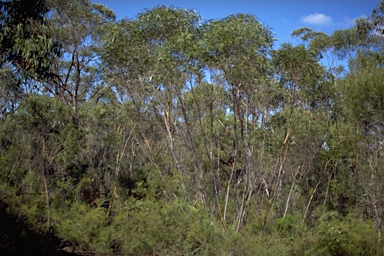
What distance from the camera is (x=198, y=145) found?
46.2 ft

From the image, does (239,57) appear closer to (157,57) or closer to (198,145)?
(157,57)

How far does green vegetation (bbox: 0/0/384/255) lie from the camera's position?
9.09 m

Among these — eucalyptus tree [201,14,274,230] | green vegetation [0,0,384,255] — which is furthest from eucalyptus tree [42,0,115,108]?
eucalyptus tree [201,14,274,230]

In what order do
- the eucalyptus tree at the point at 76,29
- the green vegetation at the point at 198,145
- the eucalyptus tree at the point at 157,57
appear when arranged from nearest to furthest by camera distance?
the green vegetation at the point at 198,145 → the eucalyptus tree at the point at 157,57 → the eucalyptus tree at the point at 76,29

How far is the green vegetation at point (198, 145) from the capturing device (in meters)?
9.09

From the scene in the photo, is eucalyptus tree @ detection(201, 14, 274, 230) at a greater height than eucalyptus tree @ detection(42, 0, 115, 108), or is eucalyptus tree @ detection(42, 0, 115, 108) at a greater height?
eucalyptus tree @ detection(42, 0, 115, 108)

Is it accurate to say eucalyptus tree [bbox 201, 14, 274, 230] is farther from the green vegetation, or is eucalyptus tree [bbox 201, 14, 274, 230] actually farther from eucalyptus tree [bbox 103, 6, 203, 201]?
eucalyptus tree [bbox 103, 6, 203, 201]

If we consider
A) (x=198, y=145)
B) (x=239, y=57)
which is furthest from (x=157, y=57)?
(x=198, y=145)

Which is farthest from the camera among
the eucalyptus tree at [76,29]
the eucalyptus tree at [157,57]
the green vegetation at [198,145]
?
the eucalyptus tree at [76,29]

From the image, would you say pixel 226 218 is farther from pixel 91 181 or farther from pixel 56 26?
pixel 56 26

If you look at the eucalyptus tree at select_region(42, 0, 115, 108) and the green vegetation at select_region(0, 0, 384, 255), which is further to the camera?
→ the eucalyptus tree at select_region(42, 0, 115, 108)

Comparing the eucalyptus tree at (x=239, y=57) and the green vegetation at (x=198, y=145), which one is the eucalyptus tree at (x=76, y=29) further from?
the eucalyptus tree at (x=239, y=57)

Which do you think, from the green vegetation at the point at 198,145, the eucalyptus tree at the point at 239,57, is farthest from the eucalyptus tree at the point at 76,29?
the eucalyptus tree at the point at 239,57

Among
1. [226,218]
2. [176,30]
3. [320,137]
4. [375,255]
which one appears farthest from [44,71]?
[320,137]
